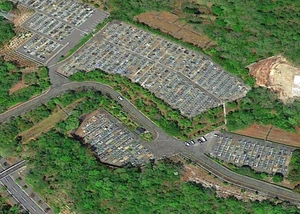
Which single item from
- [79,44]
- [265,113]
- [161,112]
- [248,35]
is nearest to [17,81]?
[79,44]

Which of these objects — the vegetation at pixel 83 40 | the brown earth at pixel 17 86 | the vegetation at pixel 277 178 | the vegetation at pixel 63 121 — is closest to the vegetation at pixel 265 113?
the vegetation at pixel 277 178

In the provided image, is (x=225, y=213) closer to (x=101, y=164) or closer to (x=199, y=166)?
(x=199, y=166)

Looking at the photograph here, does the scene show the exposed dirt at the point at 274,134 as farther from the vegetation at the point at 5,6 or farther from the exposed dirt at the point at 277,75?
the vegetation at the point at 5,6

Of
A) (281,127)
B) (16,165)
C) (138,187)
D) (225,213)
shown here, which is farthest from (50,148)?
(281,127)

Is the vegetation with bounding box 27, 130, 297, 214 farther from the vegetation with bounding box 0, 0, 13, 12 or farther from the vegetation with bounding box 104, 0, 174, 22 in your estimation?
the vegetation with bounding box 0, 0, 13, 12

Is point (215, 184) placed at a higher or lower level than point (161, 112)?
lower

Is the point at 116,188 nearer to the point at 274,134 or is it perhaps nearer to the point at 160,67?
the point at 160,67
